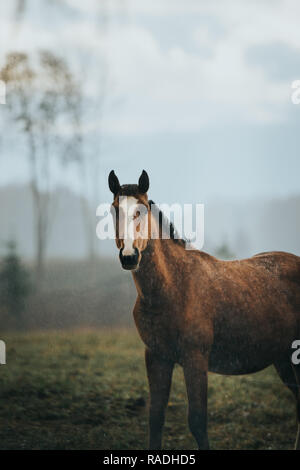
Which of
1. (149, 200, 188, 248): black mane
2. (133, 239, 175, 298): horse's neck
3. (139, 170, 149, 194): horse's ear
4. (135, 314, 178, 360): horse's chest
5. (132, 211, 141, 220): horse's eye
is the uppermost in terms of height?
(139, 170, 149, 194): horse's ear

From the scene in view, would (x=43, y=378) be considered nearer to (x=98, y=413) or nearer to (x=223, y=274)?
(x=98, y=413)

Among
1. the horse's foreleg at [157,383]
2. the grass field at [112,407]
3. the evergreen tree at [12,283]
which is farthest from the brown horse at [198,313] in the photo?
the evergreen tree at [12,283]

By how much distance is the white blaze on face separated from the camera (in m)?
3.45

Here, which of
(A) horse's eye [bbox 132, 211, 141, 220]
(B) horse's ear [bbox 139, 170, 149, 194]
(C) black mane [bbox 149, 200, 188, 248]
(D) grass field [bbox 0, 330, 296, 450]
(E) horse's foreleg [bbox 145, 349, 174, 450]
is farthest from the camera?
(D) grass field [bbox 0, 330, 296, 450]

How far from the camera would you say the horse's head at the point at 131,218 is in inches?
136

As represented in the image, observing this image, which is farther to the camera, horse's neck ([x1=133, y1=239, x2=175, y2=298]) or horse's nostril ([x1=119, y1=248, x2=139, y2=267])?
horse's neck ([x1=133, y1=239, x2=175, y2=298])

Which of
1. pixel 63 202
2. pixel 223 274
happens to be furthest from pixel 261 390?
pixel 63 202

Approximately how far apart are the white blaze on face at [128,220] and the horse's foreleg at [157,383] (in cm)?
120

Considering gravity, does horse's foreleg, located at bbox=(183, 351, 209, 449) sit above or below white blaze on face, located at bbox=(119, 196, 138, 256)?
below

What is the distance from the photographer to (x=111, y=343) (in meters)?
9.37

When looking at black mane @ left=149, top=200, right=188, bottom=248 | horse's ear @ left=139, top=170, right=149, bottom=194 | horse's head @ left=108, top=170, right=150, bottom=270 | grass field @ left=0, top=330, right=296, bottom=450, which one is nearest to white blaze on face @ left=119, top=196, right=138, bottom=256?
horse's head @ left=108, top=170, right=150, bottom=270

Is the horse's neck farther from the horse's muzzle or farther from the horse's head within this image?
the horse's muzzle

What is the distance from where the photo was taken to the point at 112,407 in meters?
6.19
